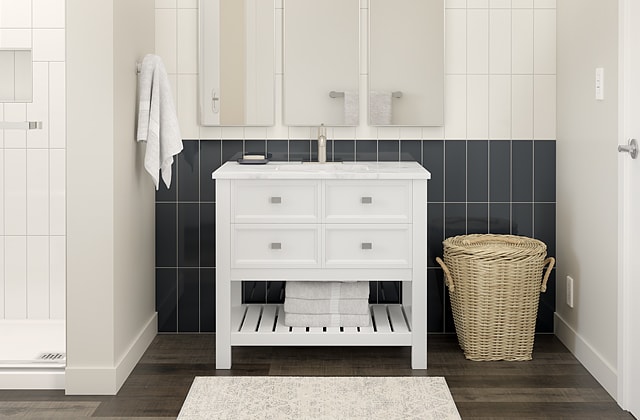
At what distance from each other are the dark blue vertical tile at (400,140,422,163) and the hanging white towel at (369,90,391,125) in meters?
0.15

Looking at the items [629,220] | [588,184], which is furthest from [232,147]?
[629,220]

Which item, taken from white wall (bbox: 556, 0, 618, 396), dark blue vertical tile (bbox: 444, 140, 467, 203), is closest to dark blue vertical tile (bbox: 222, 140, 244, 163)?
dark blue vertical tile (bbox: 444, 140, 467, 203)

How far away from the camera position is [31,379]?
3439 millimetres

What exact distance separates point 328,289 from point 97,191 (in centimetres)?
→ 112

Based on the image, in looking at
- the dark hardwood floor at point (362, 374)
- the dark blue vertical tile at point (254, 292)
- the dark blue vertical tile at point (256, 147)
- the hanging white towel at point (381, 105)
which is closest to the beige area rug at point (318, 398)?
the dark hardwood floor at point (362, 374)

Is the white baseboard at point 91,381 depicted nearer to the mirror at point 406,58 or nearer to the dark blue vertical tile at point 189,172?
the dark blue vertical tile at point 189,172

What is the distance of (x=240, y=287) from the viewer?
13.7 feet

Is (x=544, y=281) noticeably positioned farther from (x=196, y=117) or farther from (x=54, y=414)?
(x=54, y=414)

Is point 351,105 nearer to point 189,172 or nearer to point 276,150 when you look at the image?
point 276,150

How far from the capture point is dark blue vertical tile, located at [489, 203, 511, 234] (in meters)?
4.33

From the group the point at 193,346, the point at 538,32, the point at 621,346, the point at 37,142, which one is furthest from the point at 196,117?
the point at 621,346

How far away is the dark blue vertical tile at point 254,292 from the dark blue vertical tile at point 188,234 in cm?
28

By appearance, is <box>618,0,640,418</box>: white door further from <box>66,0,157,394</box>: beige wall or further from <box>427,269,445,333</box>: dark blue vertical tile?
<box>66,0,157,394</box>: beige wall

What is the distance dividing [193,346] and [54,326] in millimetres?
706
